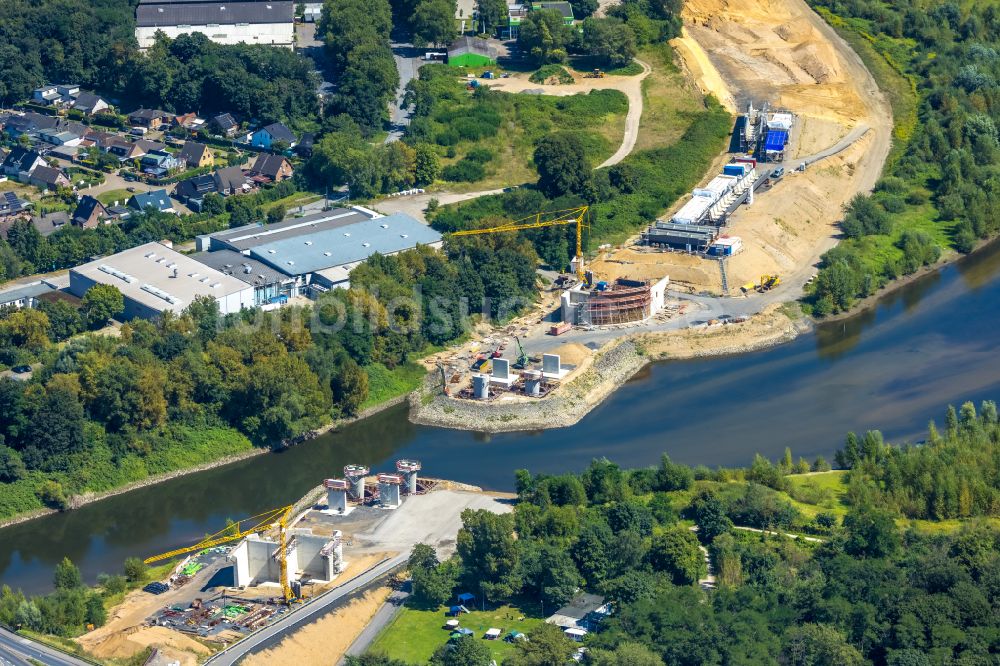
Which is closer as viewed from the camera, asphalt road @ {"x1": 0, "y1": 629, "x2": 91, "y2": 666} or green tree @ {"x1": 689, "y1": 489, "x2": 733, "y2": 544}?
asphalt road @ {"x1": 0, "y1": 629, "x2": 91, "y2": 666}

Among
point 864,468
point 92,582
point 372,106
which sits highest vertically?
point 372,106

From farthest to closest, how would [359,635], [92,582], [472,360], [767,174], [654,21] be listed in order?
[654,21], [767,174], [472,360], [92,582], [359,635]

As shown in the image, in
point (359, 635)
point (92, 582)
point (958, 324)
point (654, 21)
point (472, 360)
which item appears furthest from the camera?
point (654, 21)

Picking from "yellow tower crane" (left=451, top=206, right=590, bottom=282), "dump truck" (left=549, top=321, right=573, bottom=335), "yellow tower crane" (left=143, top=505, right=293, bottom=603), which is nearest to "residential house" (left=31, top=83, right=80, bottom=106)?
"yellow tower crane" (left=451, top=206, right=590, bottom=282)

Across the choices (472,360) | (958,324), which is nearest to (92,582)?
(472,360)

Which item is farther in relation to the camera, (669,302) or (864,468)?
(669,302)

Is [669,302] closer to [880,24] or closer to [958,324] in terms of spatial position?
[958,324]

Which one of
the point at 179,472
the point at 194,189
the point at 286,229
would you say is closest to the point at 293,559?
the point at 179,472

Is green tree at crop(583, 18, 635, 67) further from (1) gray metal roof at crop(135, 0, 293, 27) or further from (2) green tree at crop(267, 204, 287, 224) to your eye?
(2) green tree at crop(267, 204, 287, 224)
